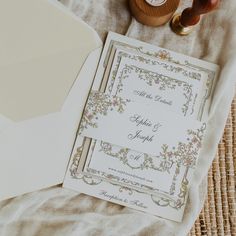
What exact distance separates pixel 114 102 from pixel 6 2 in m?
0.23

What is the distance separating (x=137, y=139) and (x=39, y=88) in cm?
17

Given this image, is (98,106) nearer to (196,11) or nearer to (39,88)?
(39,88)

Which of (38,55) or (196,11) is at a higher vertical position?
(196,11)

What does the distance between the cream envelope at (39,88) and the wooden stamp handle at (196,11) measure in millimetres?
147

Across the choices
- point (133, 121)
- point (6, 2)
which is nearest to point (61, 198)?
point (133, 121)

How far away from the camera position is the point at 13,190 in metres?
0.74

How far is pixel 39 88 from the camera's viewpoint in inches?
29.1

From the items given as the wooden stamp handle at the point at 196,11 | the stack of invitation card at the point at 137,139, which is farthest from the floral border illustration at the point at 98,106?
the wooden stamp handle at the point at 196,11

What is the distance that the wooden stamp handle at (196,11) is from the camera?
72 cm

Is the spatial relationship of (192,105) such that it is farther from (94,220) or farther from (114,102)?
(94,220)

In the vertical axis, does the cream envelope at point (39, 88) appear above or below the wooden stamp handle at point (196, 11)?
below
